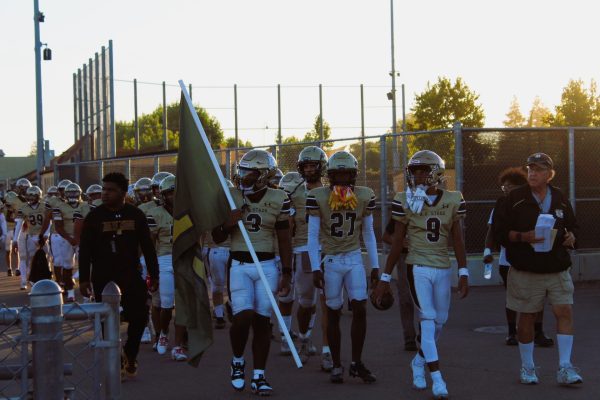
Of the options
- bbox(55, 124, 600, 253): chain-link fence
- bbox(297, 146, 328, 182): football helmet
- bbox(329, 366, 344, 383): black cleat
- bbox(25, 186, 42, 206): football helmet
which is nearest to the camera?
bbox(329, 366, 344, 383): black cleat

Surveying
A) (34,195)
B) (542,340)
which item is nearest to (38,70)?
(34,195)

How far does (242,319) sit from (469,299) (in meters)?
7.43

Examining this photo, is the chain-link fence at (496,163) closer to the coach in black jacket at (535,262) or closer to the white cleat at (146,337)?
the white cleat at (146,337)

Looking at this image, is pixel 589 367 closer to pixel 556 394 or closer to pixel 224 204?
pixel 556 394

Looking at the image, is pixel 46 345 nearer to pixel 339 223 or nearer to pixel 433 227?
pixel 433 227

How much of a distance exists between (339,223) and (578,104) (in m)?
58.5

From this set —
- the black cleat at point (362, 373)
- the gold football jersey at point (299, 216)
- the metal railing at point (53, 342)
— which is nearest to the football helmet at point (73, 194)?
the gold football jersey at point (299, 216)

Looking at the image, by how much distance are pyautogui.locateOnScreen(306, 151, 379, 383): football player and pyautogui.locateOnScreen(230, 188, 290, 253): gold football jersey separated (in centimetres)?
35

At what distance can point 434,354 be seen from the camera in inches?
329

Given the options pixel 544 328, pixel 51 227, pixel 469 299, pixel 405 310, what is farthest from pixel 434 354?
pixel 51 227

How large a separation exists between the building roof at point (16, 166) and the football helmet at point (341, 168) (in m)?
141

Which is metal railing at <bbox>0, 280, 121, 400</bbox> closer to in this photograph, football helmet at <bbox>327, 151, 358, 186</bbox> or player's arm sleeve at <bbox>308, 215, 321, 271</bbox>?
player's arm sleeve at <bbox>308, 215, 321, 271</bbox>

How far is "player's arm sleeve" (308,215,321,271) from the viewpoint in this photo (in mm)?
9055

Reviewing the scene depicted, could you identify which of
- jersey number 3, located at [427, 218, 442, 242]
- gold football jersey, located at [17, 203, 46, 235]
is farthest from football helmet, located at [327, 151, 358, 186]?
gold football jersey, located at [17, 203, 46, 235]
